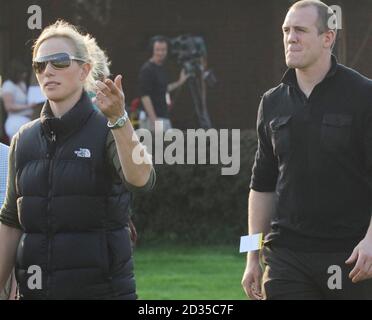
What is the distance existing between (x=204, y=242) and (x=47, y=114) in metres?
7.72

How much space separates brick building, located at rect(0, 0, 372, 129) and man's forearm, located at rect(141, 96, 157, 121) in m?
3.44

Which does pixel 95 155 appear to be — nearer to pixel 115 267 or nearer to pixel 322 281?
pixel 115 267

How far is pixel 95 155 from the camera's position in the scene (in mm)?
5156

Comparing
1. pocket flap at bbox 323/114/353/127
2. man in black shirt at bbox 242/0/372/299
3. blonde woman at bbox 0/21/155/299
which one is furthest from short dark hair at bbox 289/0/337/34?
blonde woman at bbox 0/21/155/299

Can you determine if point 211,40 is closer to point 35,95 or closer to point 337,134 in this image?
point 35,95

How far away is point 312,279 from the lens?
5.68 meters

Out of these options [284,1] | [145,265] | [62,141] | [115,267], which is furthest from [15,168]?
[284,1]

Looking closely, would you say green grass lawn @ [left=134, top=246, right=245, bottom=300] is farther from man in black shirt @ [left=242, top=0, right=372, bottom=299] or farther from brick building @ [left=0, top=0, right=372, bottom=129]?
brick building @ [left=0, top=0, right=372, bottom=129]

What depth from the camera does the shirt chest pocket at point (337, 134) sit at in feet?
18.4

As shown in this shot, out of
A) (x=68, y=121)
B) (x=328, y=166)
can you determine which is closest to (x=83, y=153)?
(x=68, y=121)

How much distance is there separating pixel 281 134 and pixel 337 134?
29 centimetres

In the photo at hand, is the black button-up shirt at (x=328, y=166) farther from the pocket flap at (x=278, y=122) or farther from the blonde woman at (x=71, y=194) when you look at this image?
the blonde woman at (x=71, y=194)

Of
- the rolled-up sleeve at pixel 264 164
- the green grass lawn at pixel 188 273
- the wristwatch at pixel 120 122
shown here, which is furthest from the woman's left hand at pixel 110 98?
the green grass lawn at pixel 188 273

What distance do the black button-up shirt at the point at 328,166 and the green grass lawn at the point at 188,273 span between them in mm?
4285
